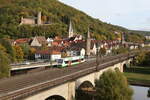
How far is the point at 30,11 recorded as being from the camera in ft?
579

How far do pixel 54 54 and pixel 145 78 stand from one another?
24.9 meters

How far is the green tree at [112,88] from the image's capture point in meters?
37.2

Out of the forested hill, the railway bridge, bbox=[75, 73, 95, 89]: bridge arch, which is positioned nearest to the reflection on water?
bbox=[75, 73, 95, 89]: bridge arch

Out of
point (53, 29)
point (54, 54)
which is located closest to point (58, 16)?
point (53, 29)

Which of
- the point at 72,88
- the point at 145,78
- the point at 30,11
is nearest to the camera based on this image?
the point at 72,88

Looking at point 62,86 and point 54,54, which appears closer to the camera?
point 62,86

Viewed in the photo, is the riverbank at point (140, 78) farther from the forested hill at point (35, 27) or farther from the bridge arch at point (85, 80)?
the forested hill at point (35, 27)

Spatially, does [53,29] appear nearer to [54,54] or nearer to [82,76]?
[54,54]

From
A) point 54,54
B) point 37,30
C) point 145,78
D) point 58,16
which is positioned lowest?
point 145,78

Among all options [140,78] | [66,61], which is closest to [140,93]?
[140,78]

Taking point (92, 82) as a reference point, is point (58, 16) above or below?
above

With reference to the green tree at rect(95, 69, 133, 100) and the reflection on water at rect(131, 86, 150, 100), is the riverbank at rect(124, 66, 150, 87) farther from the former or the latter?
the green tree at rect(95, 69, 133, 100)

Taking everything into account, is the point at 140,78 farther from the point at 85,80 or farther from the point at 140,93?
the point at 85,80

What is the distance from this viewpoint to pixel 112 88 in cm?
3759
